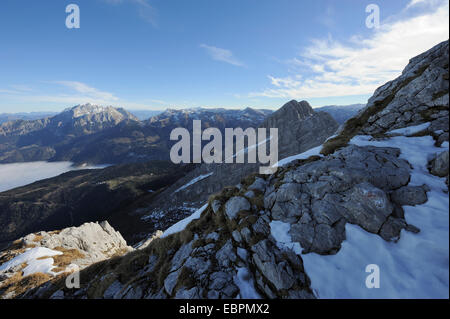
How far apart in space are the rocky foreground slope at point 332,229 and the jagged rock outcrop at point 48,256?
13.3ft

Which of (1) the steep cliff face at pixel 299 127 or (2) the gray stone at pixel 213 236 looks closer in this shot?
(2) the gray stone at pixel 213 236

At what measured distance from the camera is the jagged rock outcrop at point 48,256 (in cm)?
1911

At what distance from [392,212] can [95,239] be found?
160 feet

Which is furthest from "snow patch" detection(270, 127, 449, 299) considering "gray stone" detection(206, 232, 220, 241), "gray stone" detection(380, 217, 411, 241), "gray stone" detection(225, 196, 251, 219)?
"gray stone" detection(206, 232, 220, 241)

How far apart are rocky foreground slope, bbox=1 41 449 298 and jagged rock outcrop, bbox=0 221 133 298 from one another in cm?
404

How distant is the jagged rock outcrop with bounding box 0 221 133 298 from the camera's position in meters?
19.1

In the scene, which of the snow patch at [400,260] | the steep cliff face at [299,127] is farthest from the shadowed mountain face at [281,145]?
the snow patch at [400,260]

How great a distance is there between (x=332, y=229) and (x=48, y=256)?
119 ft

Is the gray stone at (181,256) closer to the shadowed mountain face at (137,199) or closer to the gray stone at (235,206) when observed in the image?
the gray stone at (235,206)

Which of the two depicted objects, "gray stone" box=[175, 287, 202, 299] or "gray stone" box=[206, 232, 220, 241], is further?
"gray stone" box=[206, 232, 220, 241]

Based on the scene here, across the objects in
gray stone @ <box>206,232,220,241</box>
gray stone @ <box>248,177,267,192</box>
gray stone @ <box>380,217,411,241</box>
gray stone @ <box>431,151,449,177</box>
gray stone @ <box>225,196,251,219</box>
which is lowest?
gray stone @ <box>206,232,220,241</box>

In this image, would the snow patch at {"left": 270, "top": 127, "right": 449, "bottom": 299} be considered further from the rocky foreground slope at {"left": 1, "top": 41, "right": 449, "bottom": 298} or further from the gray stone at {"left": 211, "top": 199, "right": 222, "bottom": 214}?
the gray stone at {"left": 211, "top": 199, "right": 222, "bottom": 214}

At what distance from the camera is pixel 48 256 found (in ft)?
81.4
